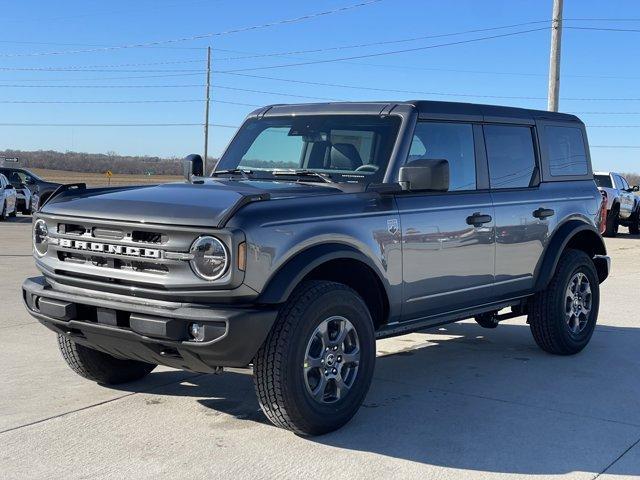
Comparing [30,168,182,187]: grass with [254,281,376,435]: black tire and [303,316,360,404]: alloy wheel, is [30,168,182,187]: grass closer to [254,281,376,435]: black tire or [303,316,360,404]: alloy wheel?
[303,316,360,404]: alloy wheel

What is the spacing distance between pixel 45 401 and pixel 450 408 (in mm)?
2626

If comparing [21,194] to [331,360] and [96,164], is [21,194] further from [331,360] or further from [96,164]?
[96,164]

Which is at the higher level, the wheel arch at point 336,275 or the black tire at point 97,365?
the wheel arch at point 336,275

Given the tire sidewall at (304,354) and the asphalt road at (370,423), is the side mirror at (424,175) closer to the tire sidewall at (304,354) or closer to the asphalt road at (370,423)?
the tire sidewall at (304,354)

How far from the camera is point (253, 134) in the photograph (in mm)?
6492

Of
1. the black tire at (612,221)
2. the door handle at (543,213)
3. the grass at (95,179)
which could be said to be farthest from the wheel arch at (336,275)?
the grass at (95,179)

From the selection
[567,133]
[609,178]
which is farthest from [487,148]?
[609,178]

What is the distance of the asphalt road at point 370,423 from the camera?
4.38 metres

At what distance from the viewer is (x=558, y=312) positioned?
7008mm

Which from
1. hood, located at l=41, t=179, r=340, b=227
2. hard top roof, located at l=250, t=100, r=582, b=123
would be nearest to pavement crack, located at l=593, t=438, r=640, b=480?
hood, located at l=41, t=179, r=340, b=227

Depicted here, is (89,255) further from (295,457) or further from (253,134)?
(253,134)

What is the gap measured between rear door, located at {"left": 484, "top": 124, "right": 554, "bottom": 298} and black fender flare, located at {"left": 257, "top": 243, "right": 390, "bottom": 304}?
173cm

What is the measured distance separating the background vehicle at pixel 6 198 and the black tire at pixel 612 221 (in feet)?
56.6

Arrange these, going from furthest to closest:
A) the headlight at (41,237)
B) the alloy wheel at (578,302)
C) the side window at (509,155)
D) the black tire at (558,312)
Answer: the alloy wheel at (578,302) → the black tire at (558,312) → the side window at (509,155) → the headlight at (41,237)
